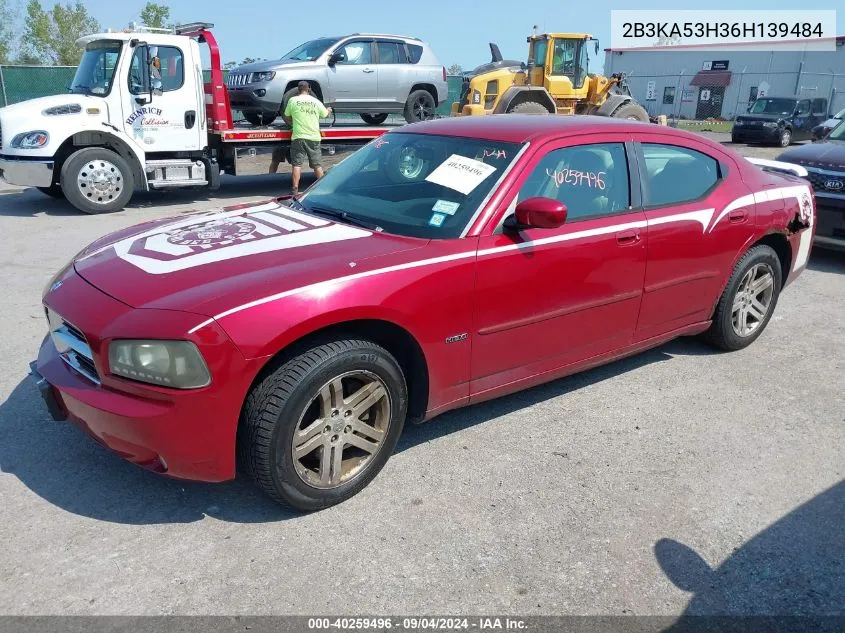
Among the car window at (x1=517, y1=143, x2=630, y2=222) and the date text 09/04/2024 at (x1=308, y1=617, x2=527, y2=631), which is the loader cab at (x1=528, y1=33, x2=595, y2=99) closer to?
the car window at (x1=517, y1=143, x2=630, y2=222)

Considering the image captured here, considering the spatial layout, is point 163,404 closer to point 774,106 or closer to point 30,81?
point 30,81

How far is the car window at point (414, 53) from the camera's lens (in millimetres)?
13717

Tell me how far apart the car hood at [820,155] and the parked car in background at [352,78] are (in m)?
7.72

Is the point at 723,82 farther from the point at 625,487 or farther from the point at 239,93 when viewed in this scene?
the point at 625,487

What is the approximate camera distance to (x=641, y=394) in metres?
4.28

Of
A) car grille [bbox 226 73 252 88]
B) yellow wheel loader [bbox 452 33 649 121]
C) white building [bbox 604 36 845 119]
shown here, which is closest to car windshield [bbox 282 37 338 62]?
car grille [bbox 226 73 252 88]

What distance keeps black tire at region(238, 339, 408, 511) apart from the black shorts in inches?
356

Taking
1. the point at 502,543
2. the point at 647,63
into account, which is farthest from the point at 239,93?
the point at 647,63

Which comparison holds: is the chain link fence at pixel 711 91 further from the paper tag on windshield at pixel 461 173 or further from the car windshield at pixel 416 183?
the paper tag on windshield at pixel 461 173

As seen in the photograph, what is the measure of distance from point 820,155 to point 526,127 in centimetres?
576

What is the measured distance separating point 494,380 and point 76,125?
8584mm

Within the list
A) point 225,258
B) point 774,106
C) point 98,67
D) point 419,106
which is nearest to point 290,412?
point 225,258

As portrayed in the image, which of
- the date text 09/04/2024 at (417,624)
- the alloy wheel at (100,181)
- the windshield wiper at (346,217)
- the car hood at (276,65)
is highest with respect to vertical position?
the car hood at (276,65)

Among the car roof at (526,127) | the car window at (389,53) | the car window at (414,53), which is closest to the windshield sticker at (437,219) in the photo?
the car roof at (526,127)
